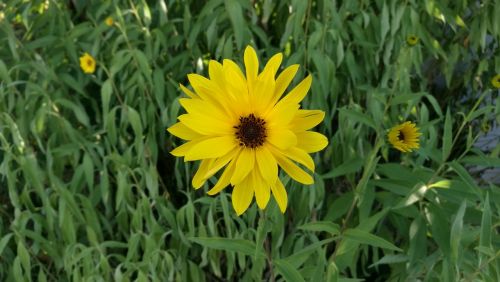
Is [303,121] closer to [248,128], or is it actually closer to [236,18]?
[248,128]

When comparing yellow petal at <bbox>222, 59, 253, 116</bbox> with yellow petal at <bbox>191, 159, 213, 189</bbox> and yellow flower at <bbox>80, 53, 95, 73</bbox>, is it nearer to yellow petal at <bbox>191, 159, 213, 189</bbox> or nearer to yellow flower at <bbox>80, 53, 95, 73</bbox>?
yellow petal at <bbox>191, 159, 213, 189</bbox>

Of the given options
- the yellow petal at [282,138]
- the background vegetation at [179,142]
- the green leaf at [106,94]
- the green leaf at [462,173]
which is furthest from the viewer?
the green leaf at [106,94]

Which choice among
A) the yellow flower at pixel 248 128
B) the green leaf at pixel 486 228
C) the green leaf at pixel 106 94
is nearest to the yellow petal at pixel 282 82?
the yellow flower at pixel 248 128

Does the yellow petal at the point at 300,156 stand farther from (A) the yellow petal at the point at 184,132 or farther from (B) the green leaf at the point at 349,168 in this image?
(B) the green leaf at the point at 349,168

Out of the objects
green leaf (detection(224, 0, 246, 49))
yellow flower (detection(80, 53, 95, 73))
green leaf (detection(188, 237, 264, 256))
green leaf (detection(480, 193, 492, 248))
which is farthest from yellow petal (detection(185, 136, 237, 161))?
yellow flower (detection(80, 53, 95, 73))

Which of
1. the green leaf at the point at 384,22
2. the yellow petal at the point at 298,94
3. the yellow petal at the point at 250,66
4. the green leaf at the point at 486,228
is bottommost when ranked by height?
the green leaf at the point at 486,228

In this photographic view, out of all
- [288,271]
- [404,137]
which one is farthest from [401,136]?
[288,271]
